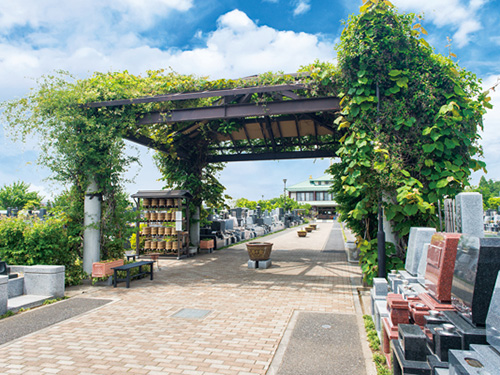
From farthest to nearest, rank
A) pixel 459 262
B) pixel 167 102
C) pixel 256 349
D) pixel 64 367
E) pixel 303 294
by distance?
1. pixel 167 102
2. pixel 303 294
3. pixel 256 349
4. pixel 64 367
5. pixel 459 262

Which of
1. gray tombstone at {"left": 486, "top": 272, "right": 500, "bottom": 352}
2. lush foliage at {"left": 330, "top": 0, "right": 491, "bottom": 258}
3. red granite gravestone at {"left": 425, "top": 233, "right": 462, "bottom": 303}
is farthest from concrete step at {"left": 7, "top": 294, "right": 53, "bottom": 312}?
gray tombstone at {"left": 486, "top": 272, "right": 500, "bottom": 352}

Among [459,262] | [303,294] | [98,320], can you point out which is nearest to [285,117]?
[303,294]

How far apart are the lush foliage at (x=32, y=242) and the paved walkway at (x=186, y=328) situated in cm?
115

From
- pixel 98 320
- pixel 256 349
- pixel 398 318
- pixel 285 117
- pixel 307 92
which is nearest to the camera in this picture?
pixel 398 318

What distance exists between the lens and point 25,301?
7164mm

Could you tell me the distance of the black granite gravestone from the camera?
2783mm

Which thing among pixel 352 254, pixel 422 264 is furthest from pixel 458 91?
pixel 352 254

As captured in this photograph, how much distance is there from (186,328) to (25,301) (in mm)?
3961

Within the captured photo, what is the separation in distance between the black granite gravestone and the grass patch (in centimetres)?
143

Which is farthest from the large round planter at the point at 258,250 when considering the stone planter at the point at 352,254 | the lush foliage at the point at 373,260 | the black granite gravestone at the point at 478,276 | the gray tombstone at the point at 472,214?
the black granite gravestone at the point at 478,276

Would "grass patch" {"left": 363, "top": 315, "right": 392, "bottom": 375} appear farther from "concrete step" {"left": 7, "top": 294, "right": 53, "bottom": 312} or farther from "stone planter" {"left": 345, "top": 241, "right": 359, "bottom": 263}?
"stone planter" {"left": 345, "top": 241, "right": 359, "bottom": 263}

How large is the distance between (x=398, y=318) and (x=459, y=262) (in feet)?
3.41

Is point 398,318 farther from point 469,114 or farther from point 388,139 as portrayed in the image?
point 469,114

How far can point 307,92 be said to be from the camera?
9.46 m
